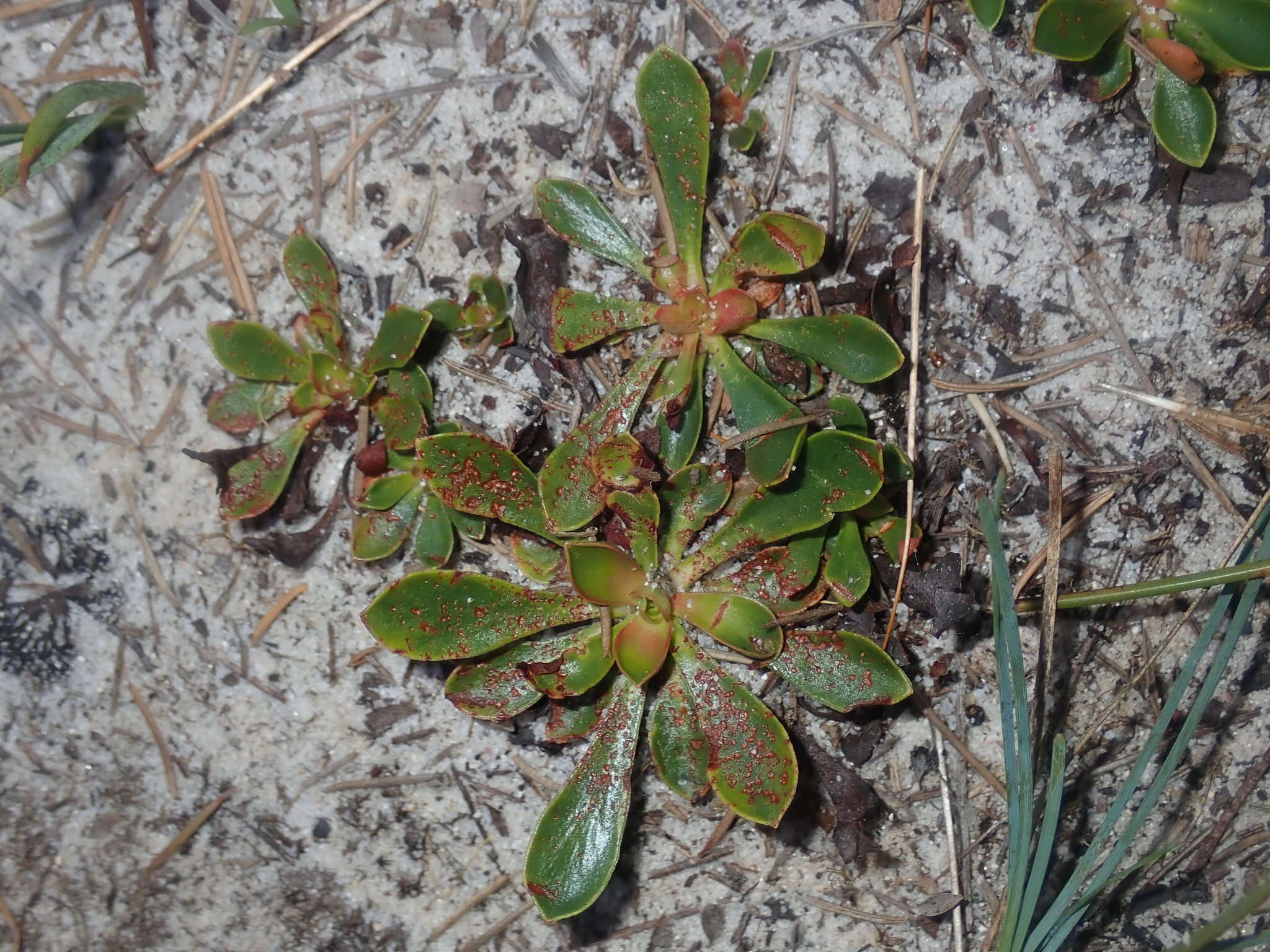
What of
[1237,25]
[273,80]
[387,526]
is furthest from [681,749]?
[1237,25]

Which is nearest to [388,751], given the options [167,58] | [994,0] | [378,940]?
[378,940]

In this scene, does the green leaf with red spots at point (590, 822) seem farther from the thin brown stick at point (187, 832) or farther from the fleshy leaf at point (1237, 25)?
the fleshy leaf at point (1237, 25)

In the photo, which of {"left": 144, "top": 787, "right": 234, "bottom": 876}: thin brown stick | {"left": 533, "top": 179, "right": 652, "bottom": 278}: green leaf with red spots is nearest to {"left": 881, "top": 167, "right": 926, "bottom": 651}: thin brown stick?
{"left": 533, "top": 179, "right": 652, "bottom": 278}: green leaf with red spots

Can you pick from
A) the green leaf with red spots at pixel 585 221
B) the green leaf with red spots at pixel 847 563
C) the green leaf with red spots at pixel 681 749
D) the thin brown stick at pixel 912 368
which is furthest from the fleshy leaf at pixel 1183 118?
the green leaf with red spots at pixel 681 749

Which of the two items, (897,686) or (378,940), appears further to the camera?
(378,940)

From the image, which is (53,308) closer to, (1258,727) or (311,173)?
(311,173)

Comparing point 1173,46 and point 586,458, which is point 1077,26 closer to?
point 1173,46
